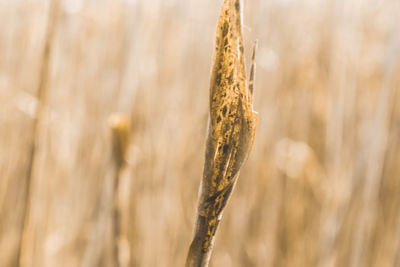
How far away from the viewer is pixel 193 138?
1.02 m

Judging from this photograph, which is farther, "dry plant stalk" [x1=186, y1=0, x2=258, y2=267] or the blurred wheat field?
the blurred wheat field

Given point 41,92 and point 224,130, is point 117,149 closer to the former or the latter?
point 41,92

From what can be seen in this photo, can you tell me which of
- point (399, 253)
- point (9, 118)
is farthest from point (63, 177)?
Result: point (399, 253)

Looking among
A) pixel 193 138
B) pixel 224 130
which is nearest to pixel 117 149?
pixel 224 130

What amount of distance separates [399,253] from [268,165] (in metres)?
0.46

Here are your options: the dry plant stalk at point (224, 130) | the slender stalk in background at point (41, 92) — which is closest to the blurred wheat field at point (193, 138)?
the slender stalk in background at point (41, 92)

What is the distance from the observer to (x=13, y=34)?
1.31 metres

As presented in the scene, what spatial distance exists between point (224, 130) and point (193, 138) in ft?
2.75

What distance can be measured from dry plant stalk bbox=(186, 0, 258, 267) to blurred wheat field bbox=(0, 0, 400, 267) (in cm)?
53

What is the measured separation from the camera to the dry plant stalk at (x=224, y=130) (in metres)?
0.18

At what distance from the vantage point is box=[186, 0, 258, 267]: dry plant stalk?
0.58 ft

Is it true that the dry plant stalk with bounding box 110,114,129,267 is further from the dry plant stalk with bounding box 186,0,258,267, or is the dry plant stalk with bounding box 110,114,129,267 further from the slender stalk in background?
the dry plant stalk with bounding box 186,0,258,267

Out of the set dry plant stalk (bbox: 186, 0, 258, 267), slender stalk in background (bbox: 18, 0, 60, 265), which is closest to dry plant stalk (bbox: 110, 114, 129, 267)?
slender stalk in background (bbox: 18, 0, 60, 265)

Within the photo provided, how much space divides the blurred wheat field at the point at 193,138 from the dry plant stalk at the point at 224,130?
529mm
